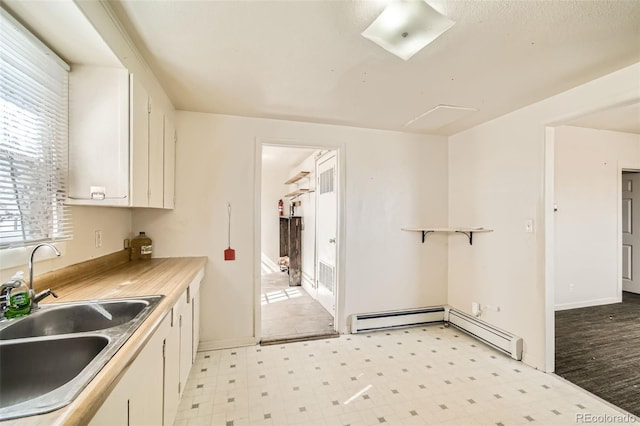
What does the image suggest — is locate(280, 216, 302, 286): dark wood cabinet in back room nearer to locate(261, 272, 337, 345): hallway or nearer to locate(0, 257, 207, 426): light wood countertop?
locate(261, 272, 337, 345): hallway

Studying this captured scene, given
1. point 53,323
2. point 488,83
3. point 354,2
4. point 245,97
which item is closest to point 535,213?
point 488,83

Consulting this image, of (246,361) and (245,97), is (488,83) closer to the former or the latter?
(245,97)

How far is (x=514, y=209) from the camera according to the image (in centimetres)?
275

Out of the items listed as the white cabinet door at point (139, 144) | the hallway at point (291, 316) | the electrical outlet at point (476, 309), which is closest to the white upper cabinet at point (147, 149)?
the white cabinet door at point (139, 144)

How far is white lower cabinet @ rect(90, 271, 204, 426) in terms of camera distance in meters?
0.92

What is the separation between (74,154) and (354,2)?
167 centimetres

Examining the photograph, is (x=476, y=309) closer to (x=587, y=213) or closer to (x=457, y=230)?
(x=457, y=230)

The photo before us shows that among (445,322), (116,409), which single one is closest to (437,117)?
(445,322)

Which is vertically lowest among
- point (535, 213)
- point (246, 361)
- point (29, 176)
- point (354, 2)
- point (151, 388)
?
point (246, 361)

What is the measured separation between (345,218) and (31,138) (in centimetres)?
254

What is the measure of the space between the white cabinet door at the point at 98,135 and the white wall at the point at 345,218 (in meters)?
1.19

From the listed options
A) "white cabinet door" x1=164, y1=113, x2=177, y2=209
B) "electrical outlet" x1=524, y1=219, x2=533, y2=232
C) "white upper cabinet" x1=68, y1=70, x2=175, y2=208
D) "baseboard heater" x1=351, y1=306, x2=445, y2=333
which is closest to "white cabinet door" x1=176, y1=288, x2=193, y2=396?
"white upper cabinet" x1=68, y1=70, x2=175, y2=208

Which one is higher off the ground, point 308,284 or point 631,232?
point 631,232

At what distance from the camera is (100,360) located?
86cm
